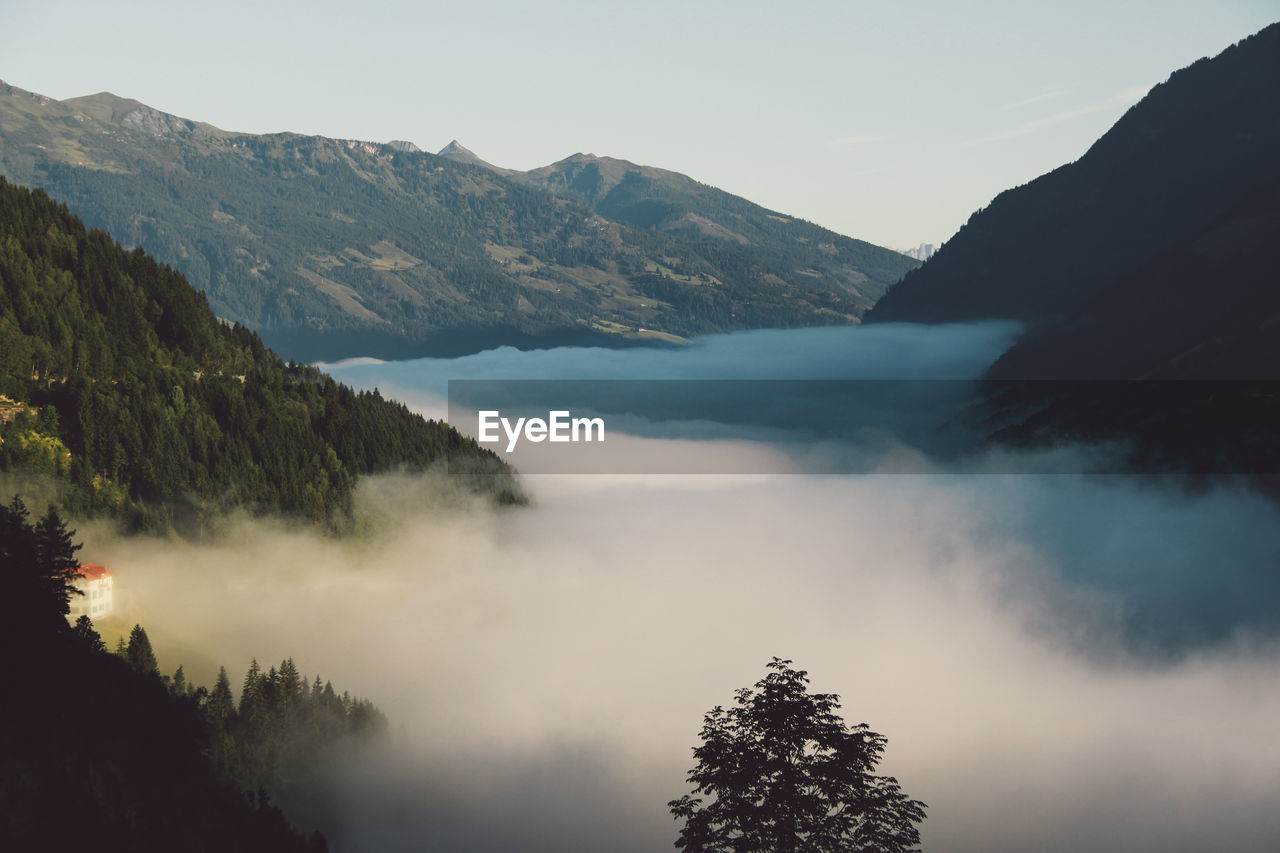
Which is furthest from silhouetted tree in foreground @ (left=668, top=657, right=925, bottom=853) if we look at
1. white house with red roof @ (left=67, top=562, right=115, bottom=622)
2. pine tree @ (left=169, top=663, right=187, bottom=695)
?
white house with red roof @ (left=67, top=562, right=115, bottom=622)

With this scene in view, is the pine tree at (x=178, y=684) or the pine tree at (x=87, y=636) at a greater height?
the pine tree at (x=87, y=636)

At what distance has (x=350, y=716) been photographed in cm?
19950

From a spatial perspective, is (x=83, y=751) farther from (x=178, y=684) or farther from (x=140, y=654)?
(x=178, y=684)

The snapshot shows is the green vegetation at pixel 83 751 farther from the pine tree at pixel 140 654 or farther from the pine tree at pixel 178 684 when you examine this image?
the pine tree at pixel 178 684

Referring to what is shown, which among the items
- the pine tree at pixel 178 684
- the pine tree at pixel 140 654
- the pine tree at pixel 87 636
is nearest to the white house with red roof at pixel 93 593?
the pine tree at pixel 140 654

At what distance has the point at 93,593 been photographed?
6693 inches

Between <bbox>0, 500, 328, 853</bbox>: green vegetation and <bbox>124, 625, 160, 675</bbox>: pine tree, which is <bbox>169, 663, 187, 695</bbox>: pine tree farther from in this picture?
<bbox>0, 500, 328, 853</bbox>: green vegetation

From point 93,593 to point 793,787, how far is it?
455 feet

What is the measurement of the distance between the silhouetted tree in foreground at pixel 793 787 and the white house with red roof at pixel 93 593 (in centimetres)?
12828

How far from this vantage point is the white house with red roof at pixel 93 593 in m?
166

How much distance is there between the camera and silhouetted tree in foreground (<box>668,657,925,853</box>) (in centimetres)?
5625

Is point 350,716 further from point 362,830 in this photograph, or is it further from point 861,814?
point 861,814

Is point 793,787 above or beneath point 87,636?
above

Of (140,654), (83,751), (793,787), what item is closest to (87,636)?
(140,654)
